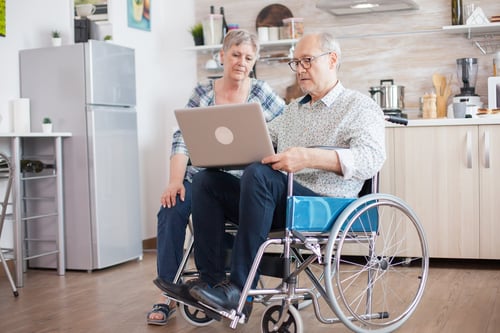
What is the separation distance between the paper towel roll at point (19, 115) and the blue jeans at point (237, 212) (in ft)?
6.63

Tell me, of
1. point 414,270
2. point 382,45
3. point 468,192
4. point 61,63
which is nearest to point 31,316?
point 61,63

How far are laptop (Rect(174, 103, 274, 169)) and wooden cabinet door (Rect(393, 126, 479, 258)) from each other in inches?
74.7

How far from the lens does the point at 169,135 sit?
17.4 ft

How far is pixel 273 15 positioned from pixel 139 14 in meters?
0.91

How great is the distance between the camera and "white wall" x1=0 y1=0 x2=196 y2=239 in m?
4.81

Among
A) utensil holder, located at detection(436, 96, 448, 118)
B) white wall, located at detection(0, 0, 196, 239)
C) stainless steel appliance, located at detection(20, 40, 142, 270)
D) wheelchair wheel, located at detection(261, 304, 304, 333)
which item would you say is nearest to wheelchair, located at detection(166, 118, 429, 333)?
wheelchair wheel, located at detection(261, 304, 304, 333)

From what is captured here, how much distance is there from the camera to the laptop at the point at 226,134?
2346 mm

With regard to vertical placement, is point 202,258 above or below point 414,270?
above

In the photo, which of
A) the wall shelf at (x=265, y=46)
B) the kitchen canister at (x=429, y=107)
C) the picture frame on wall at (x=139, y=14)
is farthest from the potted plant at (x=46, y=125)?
the kitchen canister at (x=429, y=107)

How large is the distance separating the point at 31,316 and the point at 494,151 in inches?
100

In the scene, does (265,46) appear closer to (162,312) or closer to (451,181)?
(451,181)

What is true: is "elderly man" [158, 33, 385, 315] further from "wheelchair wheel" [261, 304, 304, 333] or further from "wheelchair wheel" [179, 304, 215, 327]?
"wheelchair wheel" [179, 304, 215, 327]

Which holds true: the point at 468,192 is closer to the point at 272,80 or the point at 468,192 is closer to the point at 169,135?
the point at 272,80

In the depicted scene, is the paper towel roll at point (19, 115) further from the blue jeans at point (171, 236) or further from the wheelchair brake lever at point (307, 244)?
the wheelchair brake lever at point (307, 244)
